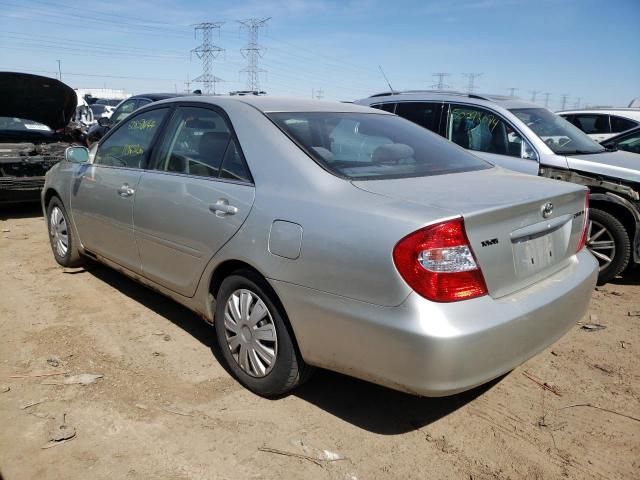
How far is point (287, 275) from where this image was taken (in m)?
2.60

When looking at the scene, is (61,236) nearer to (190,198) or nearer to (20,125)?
(190,198)

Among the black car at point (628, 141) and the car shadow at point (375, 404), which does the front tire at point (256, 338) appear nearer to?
the car shadow at point (375, 404)

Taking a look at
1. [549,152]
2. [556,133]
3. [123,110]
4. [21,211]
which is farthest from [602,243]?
[123,110]

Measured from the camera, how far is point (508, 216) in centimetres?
243

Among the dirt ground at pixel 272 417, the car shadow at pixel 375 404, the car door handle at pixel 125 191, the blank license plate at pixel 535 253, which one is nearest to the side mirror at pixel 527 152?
the dirt ground at pixel 272 417

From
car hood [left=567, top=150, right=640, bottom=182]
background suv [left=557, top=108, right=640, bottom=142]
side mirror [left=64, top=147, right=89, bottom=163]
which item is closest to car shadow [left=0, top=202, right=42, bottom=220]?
side mirror [left=64, top=147, right=89, bottom=163]

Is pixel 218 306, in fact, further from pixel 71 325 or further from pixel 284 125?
pixel 71 325

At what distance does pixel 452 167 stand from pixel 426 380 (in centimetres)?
140

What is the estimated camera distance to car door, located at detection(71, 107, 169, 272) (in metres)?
3.84

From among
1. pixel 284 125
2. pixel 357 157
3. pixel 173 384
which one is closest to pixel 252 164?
pixel 284 125

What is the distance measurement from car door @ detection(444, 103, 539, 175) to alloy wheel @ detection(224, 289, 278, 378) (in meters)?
3.38

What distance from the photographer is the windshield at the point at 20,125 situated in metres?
8.09

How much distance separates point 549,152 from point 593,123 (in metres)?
6.91

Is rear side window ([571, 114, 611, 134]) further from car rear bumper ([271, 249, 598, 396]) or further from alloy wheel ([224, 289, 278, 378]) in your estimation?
alloy wheel ([224, 289, 278, 378])
